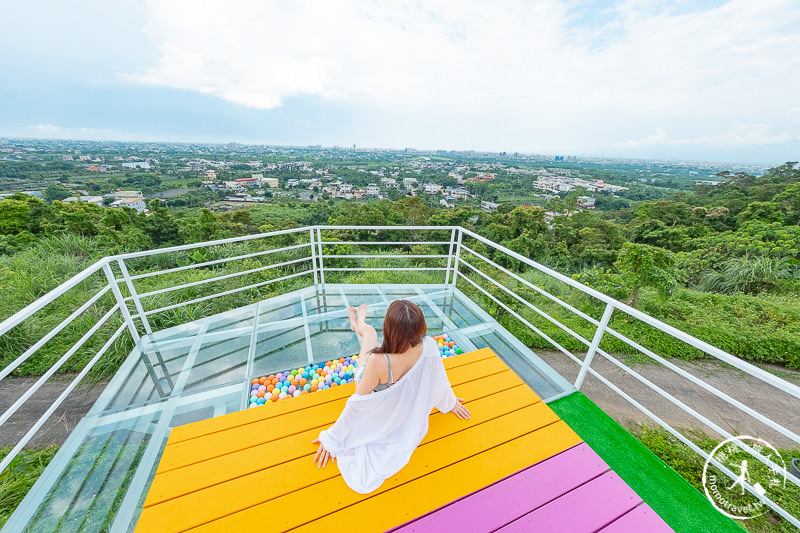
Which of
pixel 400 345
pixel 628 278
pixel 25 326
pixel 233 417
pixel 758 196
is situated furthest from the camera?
pixel 758 196

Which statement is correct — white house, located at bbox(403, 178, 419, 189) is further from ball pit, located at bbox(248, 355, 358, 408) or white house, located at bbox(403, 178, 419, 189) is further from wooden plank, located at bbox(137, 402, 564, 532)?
wooden plank, located at bbox(137, 402, 564, 532)

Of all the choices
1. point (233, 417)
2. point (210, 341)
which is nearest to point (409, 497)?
point (233, 417)

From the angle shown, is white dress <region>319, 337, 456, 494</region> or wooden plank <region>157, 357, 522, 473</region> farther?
wooden plank <region>157, 357, 522, 473</region>

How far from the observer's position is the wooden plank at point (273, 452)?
4.82ft

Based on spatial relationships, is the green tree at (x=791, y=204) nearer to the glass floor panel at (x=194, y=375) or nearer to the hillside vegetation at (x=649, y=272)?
the hillside vegetation at (x=649, y=272)

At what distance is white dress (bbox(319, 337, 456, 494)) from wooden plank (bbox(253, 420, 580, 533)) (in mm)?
92

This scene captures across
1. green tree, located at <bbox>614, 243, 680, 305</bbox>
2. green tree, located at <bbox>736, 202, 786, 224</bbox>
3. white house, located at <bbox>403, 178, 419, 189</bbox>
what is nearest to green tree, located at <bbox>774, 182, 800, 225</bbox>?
green tree, located at <bbox>736, 202, 786, 224</bbox>

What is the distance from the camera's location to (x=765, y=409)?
3.15 m

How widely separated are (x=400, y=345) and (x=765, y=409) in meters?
4.43

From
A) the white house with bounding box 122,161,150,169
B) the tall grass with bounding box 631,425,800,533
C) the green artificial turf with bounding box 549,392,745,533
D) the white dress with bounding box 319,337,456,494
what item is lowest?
the white house with bounding box 122,161,150,169

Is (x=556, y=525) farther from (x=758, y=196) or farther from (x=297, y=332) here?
(x=758, y=196)

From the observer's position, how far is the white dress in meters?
Answer: 1.46

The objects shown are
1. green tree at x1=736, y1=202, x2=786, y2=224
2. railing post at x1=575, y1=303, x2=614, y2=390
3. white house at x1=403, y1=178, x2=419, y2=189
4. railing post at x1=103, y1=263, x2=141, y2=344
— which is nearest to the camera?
railing post at x1=575, y1=303, x2=614, y2=390

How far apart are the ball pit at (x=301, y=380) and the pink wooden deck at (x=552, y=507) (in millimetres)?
1127
